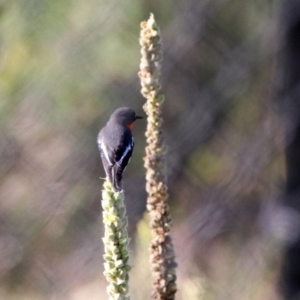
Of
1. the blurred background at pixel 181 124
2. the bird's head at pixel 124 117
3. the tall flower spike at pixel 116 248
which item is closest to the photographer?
the tall flower spike at pixel 116 248

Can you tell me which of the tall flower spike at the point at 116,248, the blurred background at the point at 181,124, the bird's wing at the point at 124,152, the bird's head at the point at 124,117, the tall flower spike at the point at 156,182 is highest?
the blurred background at the point at 181,124

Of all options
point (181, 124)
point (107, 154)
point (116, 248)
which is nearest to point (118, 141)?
point (107, 154)

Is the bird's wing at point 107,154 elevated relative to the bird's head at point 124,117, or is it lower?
lower

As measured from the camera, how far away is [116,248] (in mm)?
311

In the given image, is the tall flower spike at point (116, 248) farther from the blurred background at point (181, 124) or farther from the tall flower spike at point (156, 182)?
the blurred background at point (181, 124)

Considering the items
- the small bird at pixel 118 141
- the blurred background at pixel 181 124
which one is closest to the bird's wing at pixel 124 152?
the small bird at pixel 118 141

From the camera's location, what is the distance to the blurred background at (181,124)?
1058mm

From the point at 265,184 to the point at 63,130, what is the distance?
46cm

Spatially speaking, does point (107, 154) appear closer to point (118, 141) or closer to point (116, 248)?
point (118, 141)

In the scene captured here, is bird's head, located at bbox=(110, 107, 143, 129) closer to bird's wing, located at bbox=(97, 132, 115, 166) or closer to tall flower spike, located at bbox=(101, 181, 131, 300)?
bird's wing, located at bbox=(97, 132, 115, 166)

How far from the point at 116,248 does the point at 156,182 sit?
7 centimetres

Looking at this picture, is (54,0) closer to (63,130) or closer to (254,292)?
(63,130)

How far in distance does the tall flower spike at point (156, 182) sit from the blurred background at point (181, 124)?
26.9 inches

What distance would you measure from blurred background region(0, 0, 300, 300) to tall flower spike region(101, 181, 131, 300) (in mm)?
740
